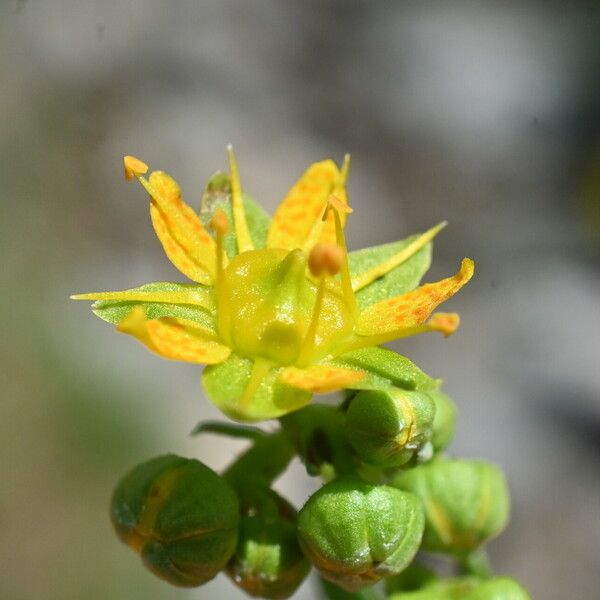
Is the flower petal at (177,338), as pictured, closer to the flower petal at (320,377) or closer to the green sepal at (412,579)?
the flower petal at (320,377)

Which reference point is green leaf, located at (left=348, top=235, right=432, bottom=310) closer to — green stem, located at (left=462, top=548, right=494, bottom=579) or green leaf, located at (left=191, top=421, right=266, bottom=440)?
green leaf, located at (left=191, top=421, right=266, bottom=440)

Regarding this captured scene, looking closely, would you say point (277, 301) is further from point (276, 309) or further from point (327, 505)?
point (327, 505)

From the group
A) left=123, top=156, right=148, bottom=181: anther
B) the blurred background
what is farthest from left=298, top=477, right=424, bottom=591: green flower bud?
the blurred background

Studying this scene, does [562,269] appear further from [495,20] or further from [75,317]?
[75,317]

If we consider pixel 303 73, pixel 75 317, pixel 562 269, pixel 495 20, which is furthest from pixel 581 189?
pixel 75 317

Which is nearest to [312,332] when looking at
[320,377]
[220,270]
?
[320,377]
